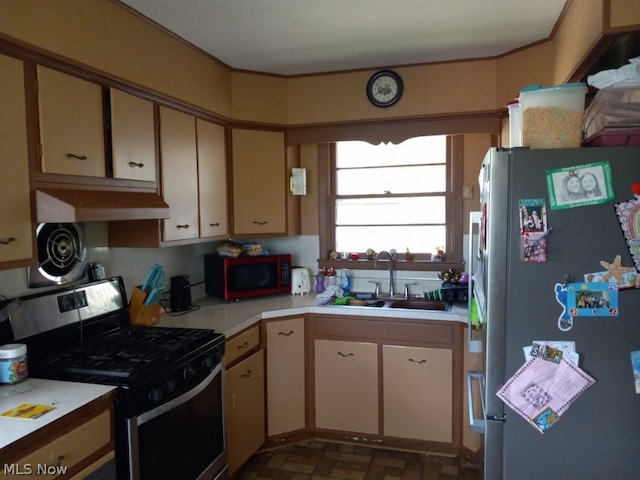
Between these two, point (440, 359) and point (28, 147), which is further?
point (440, 359)

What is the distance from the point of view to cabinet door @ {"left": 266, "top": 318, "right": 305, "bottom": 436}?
9.74 feet

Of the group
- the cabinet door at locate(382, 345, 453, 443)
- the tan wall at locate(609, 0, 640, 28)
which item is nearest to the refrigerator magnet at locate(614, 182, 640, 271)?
the tan wall at locate(609, 0, 640, 28)

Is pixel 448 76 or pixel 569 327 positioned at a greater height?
pixel 448 76

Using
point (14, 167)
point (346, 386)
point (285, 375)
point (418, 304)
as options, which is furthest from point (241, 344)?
point (14, 167)

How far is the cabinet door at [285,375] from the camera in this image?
2969 millimetres

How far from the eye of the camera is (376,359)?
116 inches

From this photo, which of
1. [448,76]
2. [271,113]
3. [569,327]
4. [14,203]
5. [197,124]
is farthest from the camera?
[271,113]

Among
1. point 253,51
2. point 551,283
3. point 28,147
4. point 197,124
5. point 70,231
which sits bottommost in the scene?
point 551,283

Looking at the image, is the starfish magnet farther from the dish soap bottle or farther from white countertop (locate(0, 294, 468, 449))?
the dish soap bottle

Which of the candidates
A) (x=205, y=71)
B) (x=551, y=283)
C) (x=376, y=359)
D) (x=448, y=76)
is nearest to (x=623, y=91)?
(x=551, y=283)

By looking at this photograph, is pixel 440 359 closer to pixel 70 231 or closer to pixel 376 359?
pixel 376 359

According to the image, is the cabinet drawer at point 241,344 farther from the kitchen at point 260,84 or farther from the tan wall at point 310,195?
the tan wall at point 310,195

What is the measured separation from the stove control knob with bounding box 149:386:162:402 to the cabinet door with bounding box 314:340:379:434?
4.40 ft

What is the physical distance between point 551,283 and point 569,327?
145mm
